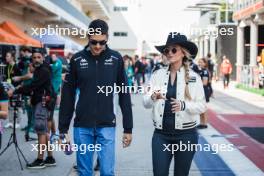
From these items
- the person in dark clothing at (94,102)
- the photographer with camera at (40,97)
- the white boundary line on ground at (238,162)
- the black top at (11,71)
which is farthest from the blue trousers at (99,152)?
the black top at (11,71)

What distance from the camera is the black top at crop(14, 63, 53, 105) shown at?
7.88 m

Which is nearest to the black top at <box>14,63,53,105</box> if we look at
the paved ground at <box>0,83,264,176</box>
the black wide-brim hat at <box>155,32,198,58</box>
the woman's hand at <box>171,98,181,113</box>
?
the paved ground at <box>0,83,264,176</box>

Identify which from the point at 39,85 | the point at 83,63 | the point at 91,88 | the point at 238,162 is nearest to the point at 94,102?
the point at 91,88

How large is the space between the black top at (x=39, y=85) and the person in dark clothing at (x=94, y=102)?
2970mm

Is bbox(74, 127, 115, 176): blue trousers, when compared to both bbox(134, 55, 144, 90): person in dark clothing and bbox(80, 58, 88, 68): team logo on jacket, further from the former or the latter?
bbox(134, 55, 144, 90): person in dark clothing

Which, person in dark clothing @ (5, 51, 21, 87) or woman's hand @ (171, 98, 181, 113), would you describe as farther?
person in dark clothing @ (5, 51, 21, 87)

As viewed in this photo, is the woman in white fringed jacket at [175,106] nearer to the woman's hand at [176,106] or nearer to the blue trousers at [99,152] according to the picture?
the woman's hand at [176,106]

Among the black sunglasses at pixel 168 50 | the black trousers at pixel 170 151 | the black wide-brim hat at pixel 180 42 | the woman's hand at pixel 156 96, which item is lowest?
the black trousers at pixel 170 151

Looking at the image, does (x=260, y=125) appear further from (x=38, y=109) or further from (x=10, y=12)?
(x=10, y=12)

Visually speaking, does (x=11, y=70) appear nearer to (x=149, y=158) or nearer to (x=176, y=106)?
(x=149, y=158)

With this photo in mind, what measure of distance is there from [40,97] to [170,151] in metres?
3.52

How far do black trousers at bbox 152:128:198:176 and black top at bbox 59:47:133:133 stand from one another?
1.61ft

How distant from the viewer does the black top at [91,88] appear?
193 inches

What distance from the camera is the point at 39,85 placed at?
7.89 meters
